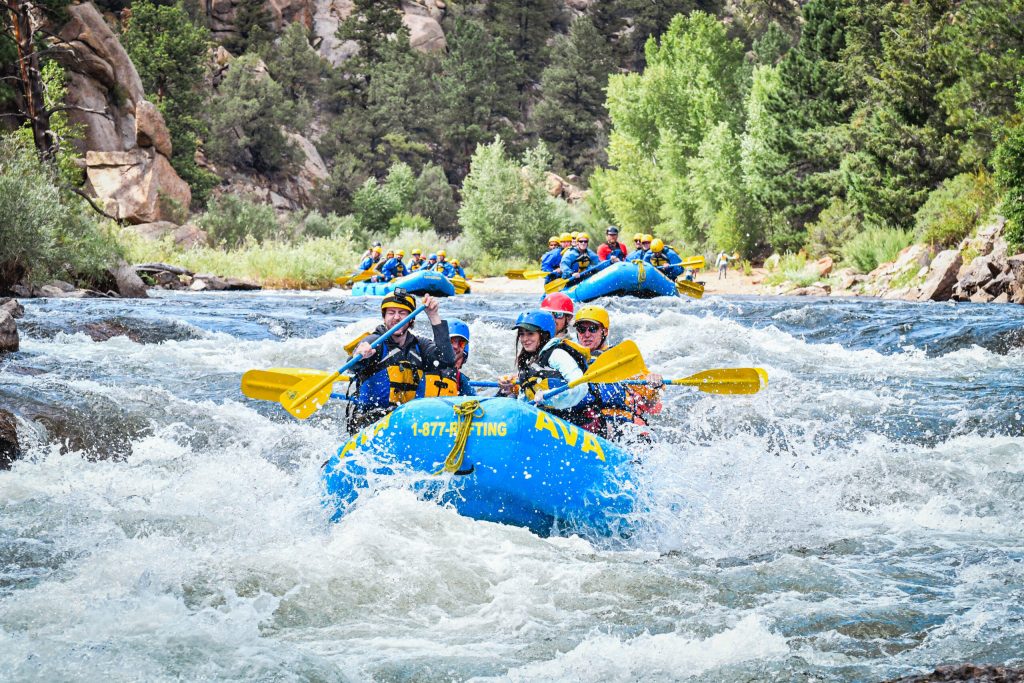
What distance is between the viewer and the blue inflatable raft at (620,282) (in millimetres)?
15898

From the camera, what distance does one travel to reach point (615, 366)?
5.51m

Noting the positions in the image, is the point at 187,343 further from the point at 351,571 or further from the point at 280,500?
the point at 351,571

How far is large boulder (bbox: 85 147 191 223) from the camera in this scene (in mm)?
29750

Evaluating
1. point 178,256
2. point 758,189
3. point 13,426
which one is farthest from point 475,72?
point 13,426

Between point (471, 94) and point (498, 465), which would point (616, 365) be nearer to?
point (498, 465)

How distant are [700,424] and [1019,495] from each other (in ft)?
Result: 11.4

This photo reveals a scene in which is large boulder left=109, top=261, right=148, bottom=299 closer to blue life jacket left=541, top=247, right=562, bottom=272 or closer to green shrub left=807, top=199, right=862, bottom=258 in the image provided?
blue life jacket left=541, top=247, right=562, bottom=272

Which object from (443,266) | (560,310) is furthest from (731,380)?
(443,266)

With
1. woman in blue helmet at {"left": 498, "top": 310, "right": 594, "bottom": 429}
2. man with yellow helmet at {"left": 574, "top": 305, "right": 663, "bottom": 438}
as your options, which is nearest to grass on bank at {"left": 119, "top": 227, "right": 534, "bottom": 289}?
woman in blue helmet at {"left": 498, "top": 310, "right": 594, "bottom": 429}

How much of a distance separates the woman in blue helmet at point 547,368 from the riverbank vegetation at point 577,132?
1135cm

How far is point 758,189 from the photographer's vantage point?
32.2m

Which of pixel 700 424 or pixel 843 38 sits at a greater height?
pixel 843 38

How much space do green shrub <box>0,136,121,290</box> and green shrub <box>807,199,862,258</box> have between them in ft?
62.1

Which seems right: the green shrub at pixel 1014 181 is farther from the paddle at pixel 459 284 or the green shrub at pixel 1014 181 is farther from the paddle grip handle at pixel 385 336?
the paddle grip handle at pixel 385 336
